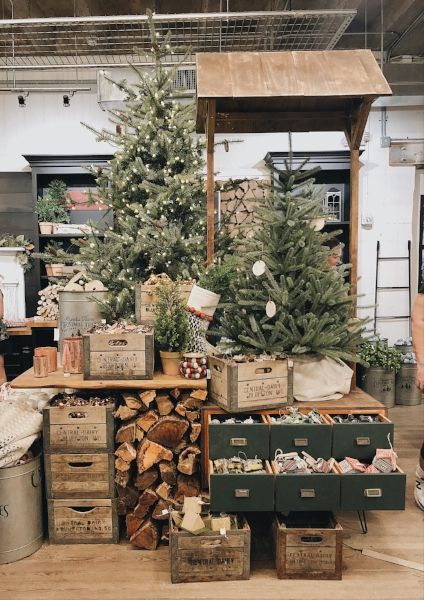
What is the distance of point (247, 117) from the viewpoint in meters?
3.43

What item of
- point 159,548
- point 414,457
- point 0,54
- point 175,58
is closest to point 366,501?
point 159,548

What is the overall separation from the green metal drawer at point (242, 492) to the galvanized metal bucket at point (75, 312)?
123cm

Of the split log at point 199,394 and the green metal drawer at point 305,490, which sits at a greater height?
the split log at point 199,394

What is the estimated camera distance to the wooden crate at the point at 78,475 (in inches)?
105

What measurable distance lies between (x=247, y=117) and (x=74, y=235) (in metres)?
2.66

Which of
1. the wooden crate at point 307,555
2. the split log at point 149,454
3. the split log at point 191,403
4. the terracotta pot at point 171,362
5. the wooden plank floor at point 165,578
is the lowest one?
the wooden plank floor at point 165,578

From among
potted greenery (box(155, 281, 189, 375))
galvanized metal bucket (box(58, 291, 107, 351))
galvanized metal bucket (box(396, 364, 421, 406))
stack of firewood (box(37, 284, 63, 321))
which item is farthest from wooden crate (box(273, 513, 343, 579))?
stack of firewood (box(37, 284, 63, 321))

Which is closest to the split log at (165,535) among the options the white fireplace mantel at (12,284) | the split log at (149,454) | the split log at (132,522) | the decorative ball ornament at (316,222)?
the split log at (132,522)

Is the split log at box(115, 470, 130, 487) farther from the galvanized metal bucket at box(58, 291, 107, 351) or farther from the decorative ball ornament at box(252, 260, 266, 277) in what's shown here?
the decorative ball ornament at box(252, 260, 266, 277)

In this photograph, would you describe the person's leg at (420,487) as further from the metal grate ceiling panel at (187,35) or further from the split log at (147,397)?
the metal grate ceiling panel at (187,35)

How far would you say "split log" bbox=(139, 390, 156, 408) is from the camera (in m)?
2.68

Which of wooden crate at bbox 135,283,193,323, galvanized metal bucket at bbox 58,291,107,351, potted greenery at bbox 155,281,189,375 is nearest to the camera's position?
potted greenery at bbox 155,281,189,375

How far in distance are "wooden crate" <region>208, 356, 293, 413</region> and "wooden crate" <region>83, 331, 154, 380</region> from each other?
36 cm

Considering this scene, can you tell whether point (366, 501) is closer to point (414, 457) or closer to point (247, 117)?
point (414, 457)
